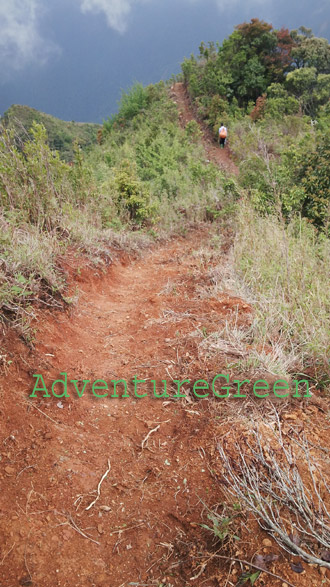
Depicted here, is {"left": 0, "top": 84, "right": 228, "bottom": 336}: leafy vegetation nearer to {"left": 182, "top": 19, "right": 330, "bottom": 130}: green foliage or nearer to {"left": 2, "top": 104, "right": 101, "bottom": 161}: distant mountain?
{"left": 182, "top": 19, "right": 330, "bottom": 130}: green foliage

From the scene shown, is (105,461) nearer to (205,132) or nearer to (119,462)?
(119,462)

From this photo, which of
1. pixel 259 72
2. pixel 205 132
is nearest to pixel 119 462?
pixel 205 132

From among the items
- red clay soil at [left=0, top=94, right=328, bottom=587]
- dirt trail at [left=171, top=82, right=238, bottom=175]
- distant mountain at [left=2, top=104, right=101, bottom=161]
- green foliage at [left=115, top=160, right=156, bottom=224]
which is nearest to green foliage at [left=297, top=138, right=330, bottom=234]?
green foliage at [left=115, top=160, right=156, bottom=224]

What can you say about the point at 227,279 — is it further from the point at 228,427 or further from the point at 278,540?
the point at 278,540

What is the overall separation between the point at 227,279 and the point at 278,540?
2587 millimetres

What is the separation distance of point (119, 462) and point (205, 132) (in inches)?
696

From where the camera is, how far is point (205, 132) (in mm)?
17000

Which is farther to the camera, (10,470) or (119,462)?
(119,462)

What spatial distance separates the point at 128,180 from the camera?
6.21 metres

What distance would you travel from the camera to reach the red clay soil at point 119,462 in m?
1.35

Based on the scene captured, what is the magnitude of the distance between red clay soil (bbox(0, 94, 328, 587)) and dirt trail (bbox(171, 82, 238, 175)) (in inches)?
415

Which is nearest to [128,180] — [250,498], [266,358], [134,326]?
[134,326]

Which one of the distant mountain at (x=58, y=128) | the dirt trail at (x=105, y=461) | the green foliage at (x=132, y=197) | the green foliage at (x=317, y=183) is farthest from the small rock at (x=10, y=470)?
the distant mountain at (x=58, y=128)

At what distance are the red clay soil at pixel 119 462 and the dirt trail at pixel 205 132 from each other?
10.5 meters
